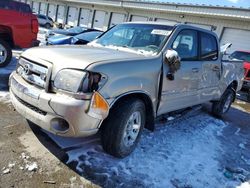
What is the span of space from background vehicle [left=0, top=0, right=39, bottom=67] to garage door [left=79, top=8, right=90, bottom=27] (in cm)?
2361

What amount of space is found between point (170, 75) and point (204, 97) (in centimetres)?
180

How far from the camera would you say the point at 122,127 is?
3416mm

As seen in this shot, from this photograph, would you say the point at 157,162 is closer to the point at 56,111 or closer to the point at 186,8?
the point at 56,111

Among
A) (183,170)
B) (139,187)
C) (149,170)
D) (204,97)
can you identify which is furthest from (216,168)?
(204,97)

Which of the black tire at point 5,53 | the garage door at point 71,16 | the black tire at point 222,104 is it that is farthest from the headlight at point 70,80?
the garage door at point 71,16

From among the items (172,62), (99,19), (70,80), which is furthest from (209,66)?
(99,19)

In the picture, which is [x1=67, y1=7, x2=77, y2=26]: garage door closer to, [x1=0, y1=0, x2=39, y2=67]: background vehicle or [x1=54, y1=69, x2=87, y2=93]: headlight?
[x1=0, y1=0, x2=39, y2=67]: background vehicle

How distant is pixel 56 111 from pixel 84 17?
97.6ft

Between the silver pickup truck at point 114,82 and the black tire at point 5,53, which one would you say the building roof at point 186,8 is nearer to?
the silver pickup truck at point 114,82

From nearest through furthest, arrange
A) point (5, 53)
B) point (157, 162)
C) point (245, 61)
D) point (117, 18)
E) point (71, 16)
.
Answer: point (157, 162) < point (5, 53) < point (245, 61) < point (117, 18) < point (71, 16)

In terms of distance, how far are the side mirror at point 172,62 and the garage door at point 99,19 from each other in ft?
83.3

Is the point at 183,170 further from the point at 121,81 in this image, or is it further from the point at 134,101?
the point at 121,81

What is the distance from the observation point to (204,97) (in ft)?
18.2

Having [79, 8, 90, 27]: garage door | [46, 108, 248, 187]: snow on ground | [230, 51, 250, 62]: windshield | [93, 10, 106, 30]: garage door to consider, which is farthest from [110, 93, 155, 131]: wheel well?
[79, 8, 90, 27]: garage door
